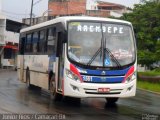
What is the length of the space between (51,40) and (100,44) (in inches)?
109

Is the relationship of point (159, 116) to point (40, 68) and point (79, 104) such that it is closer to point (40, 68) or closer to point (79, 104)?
point (79, 104)

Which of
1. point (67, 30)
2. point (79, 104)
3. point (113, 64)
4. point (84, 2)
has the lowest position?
point (79, 104)

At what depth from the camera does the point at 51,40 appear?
17953mm

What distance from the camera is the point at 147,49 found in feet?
139

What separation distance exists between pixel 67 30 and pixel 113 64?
1.87m

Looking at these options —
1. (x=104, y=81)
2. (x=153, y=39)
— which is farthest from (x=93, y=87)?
(x=153, y=39)

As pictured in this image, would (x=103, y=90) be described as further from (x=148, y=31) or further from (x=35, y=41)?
(x=148, y=31)

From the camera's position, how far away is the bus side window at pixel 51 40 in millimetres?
17594

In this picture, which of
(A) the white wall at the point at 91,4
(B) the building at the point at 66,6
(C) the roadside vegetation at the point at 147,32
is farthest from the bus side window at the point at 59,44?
(A) the white wall at the point at 91,4

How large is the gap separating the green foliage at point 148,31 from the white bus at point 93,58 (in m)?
23.0

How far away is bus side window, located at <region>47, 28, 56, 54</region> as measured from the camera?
57.7 ft
